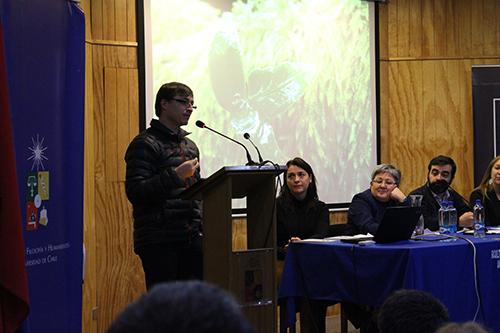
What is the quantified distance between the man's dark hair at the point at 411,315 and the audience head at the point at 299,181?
3207mm

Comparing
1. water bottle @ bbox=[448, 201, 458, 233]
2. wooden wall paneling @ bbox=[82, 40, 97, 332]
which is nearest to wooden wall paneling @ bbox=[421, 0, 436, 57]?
water bottle @ bbox=[448, 201, 458, 233]

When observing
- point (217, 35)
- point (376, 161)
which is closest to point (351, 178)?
point (376, 161)

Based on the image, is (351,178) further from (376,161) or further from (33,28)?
(33,28)

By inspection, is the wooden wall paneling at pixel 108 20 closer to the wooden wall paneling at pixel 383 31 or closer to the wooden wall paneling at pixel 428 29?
the wooden wall paneling at pixel 383 31

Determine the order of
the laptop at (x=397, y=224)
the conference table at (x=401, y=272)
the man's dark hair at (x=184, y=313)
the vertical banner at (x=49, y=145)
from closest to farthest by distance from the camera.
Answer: the man's dark hair at (x=184, y=313), the vertical banner at (x=49, y=145), the conference table at (x=401, y=272), the laptop at (x=397, y=224)

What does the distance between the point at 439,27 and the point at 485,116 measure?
2.74ft

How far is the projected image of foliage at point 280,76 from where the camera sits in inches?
241

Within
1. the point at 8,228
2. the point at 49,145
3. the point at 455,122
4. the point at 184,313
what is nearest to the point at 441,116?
the point at 455,122

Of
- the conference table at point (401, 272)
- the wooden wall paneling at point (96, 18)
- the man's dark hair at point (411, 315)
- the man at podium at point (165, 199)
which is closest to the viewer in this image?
the man's dark hair at point (411, 315)

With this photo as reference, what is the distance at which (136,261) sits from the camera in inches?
230

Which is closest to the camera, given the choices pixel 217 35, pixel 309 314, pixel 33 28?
pixel 33 28

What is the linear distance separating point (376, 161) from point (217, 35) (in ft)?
5.65

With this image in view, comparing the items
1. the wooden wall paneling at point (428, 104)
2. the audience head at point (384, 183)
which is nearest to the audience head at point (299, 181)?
the audience head at point (384, 183)

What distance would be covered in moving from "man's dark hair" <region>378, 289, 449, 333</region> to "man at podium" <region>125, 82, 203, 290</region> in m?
1.87
